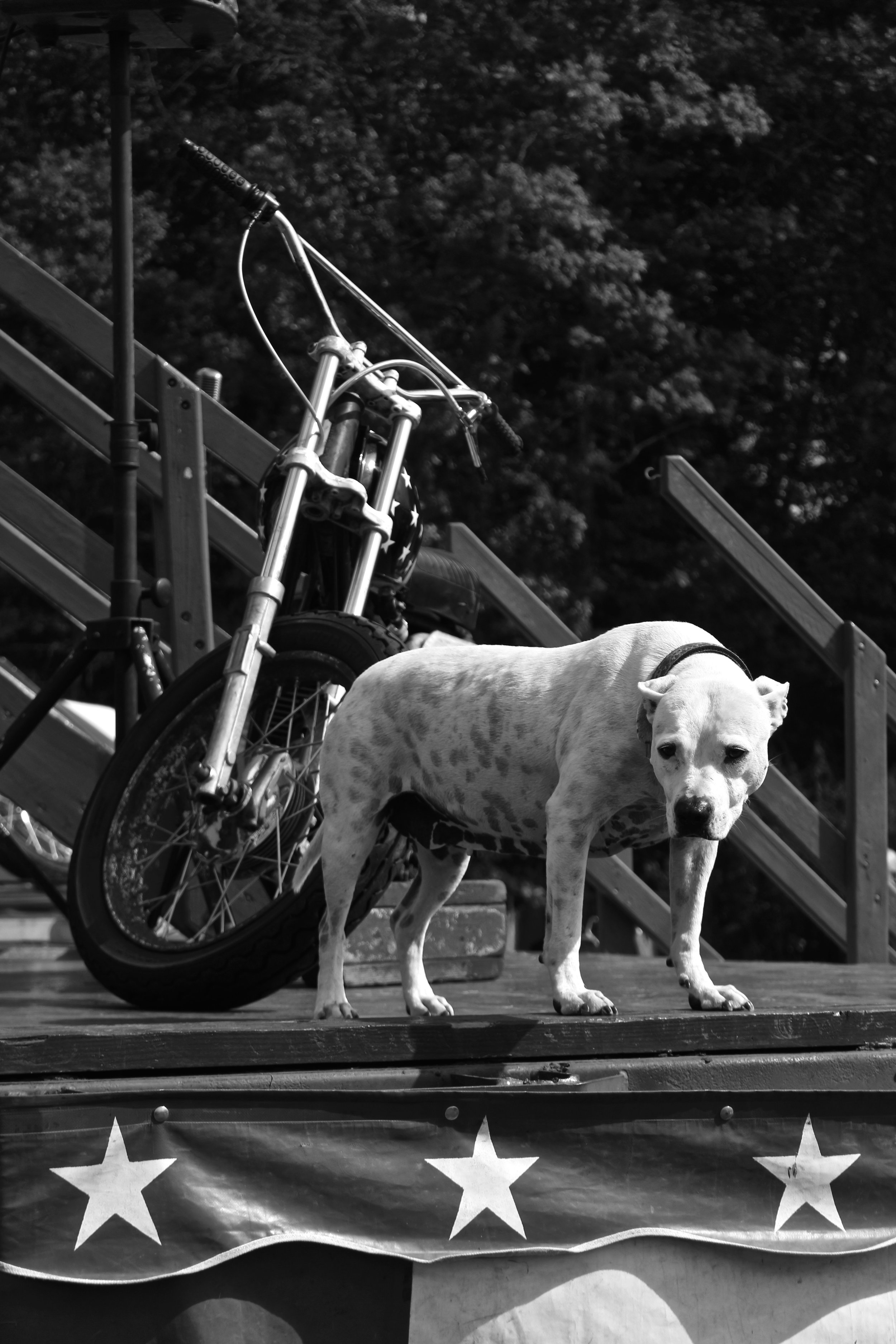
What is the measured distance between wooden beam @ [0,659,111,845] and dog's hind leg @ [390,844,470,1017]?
1759mm

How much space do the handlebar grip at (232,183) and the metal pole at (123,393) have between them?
235 millimetres

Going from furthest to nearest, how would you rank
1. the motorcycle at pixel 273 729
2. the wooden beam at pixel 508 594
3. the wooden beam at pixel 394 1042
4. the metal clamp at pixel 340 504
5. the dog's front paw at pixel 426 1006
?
1. the wooden beam at pixel 508 594
2. the metal clamp at pixel 340 504
3. the motorcycle at pixel 273 729
4. the dog's front paw at pixel 426 1006
5. the wooden beam at pixel 394 1042

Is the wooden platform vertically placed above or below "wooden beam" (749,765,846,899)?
above

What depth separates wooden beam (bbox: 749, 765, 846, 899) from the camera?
218 inches

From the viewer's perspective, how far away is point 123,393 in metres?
4.48

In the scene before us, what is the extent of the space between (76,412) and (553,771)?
9.09 ft

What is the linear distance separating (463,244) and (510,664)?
1190 centimetres

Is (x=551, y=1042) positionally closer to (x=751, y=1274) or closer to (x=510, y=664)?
(x=751, y=1274)

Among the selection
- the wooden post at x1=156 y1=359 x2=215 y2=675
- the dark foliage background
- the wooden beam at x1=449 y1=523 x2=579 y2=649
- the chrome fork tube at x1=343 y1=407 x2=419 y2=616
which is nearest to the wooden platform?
the chrome fork tube at x1=343 y1=407 x2=419 y2=616

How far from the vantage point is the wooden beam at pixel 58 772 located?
489 centimetres

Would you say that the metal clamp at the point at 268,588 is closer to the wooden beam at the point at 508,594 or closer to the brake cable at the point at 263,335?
the brake cable at the point at 263,335

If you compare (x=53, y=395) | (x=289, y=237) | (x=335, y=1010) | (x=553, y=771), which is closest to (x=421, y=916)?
(x=335, y=1010)

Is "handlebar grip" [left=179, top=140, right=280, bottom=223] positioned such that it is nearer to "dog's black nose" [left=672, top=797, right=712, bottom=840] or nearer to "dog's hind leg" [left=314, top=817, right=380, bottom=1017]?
"dog's hind leg" [left=314, top=817, right=380, bottom=1017]

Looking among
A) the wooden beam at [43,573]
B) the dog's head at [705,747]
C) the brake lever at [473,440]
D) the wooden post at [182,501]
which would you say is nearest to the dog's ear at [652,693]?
the dog's head at [705,747]
